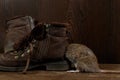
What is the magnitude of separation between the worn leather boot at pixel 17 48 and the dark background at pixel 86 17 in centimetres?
18

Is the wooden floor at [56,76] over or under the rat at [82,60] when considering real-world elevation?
under

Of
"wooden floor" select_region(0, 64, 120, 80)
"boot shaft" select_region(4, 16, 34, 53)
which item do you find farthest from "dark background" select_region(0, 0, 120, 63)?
"wooden floor" select_region(0, 64, 120, 80)

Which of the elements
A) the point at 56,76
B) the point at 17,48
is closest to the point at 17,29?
the point at 17,48

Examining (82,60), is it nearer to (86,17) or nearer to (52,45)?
(52,45)

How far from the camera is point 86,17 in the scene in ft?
4.01

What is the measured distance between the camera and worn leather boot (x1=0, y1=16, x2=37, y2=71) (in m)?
0.93

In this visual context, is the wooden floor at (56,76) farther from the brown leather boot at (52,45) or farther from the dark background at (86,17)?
the dark background at (86,17)

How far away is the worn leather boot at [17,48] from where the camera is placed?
0.93 metres

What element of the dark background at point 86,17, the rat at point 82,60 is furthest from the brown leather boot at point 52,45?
the dark background at point 86,17

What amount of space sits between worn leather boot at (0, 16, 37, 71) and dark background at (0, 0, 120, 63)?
18 centimetres

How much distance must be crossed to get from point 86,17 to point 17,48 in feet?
1.38

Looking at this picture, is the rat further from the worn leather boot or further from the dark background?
the dark background

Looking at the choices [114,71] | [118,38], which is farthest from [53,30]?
[118,38]

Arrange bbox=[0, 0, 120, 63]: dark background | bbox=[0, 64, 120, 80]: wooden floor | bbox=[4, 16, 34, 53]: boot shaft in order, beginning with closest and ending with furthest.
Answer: bbox=[0, 64, 120, 80]: wooden floor, bbox=[4, 16, 34, 53]: boot shaft, bbox=[0, 0, 120, 63]: dark background
